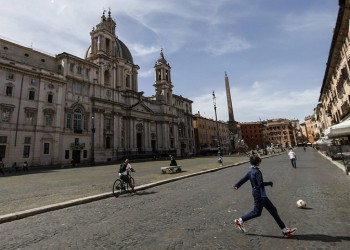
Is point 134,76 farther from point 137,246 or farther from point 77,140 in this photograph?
point 137,246

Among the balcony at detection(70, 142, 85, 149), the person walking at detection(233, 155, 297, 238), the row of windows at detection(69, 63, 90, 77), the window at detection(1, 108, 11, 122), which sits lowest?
the person walking at detection(233, 155, 297, 238)

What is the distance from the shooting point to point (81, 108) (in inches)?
1556

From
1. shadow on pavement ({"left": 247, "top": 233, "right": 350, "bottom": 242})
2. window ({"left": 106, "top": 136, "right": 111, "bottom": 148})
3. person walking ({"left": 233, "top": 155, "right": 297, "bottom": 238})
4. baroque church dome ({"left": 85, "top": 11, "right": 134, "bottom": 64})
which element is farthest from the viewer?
baroque church dome ({"left": 85, "top": 11, "right": 134, "bottom": 64})

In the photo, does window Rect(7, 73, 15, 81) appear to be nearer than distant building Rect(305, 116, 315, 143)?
Yes

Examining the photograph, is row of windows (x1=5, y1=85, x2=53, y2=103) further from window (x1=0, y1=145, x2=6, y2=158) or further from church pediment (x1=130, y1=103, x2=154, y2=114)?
church pediment (x1=130, y1=103, x2=154, y2=114)

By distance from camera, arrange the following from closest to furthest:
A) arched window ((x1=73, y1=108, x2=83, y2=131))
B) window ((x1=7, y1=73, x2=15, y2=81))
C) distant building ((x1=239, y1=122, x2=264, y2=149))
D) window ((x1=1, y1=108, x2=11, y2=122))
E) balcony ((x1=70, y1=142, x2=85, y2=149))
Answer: window ((x1=1, y1=108, x2=11, y2=122)), window ((x1=7, y1=73, x2=15, y2=81)), balcony ((x1=70, y1=142, x2=85, y2=149)), arched window ((x1=73, y1=108, x2=83, y2=131)), distant building ((x1=239, y1=122, x2=264, y2=149))

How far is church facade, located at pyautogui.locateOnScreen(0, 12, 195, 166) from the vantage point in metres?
30.7

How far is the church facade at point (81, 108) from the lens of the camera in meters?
30.7

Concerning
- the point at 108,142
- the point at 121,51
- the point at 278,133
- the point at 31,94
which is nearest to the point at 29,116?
the point at 31,94

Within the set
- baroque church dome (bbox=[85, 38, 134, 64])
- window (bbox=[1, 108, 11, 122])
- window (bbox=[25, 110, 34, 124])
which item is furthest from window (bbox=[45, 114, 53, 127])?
baroque church dome (bbox=[85, 38, 134, 64])

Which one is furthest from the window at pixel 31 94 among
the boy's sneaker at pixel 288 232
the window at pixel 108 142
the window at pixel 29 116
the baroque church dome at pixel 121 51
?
the boy's sneaker at pixel 288 232

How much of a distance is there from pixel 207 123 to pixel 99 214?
264 feet

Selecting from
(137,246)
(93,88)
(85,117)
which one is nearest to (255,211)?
(137,246)

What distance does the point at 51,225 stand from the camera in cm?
580
